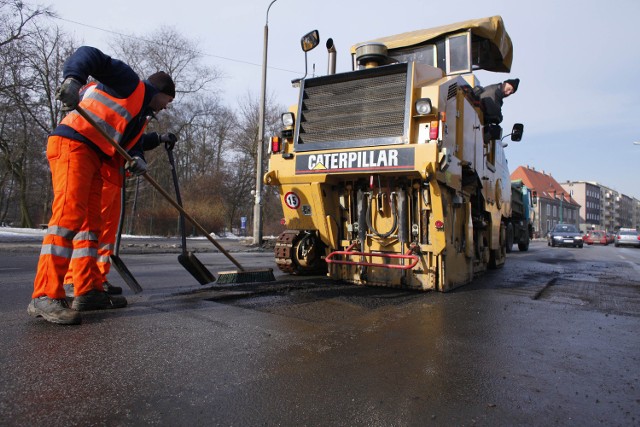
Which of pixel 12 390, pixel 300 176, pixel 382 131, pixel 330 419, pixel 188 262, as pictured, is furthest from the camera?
pixel 300 176

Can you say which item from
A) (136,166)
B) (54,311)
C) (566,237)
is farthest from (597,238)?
(54,311)

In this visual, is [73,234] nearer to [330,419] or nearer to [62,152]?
[62,152]

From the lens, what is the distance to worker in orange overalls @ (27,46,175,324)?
3.13 meters

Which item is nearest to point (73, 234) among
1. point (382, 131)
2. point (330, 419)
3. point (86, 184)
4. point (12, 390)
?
point (86, 184)

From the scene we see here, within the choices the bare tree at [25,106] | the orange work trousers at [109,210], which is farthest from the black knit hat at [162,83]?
the bare tree at [25,106]

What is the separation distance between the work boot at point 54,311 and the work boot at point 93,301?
1.10 ft

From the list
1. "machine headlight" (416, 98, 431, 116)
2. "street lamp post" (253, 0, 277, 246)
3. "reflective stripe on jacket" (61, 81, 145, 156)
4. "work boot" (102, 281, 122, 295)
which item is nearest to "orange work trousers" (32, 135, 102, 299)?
"reflective stripe on jacket" (61, 81, 145, 156)

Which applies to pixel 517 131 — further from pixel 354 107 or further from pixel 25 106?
pixel 25 106

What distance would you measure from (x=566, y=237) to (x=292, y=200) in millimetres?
23869

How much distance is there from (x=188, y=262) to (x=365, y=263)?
6.45ft

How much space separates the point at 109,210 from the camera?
4.08m

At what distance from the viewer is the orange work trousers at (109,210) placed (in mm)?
3832

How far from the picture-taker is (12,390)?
6.41 feet

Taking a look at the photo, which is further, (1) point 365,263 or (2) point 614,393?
(1) point 365,263
